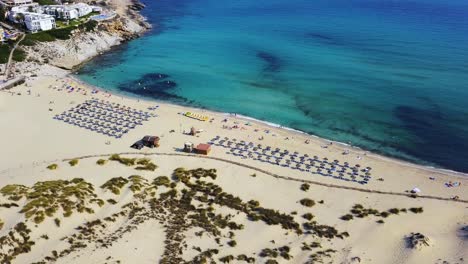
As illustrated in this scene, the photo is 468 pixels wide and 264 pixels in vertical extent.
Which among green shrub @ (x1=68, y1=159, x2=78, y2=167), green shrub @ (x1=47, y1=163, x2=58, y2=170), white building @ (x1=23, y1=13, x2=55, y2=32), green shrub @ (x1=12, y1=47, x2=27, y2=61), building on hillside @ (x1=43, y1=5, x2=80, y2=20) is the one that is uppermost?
building on hillside @ (x1=43, y1=5, x2=80, y2=20)

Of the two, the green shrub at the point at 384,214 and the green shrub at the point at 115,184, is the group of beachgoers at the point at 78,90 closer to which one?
the green shrub at the point at 115,184

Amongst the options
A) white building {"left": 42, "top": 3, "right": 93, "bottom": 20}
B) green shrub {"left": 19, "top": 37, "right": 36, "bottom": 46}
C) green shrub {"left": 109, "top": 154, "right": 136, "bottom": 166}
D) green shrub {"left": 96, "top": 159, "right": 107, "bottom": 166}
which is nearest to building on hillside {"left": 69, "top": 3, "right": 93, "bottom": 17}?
white building {"left": 42, "top": 3, "right": 93, "bottom": 20}

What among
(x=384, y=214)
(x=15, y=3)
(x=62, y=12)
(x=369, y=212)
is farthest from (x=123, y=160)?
(x=15, y=3)

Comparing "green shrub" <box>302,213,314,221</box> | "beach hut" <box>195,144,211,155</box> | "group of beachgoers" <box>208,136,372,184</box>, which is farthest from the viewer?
"beach hut" <box>195,144,211,155</box>

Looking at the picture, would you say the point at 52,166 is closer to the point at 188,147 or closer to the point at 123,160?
the point at 123,160

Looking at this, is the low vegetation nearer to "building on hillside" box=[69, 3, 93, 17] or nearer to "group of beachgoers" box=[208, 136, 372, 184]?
"group of beachgoers" box=[208, 136, 372, 184]

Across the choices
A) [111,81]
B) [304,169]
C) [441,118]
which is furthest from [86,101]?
[441,118]
